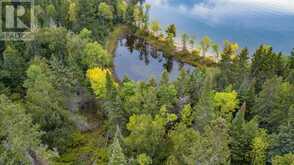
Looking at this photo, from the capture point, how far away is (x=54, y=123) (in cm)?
5684

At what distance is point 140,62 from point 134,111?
4146 centimetres

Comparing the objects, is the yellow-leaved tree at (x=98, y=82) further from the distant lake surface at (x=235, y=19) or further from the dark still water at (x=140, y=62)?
the distant lake surface at (x=235, y=19)

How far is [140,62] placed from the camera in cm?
9806

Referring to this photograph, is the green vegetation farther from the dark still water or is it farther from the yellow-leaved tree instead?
the dark still water

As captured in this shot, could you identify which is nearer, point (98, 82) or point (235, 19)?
point (98, 82)

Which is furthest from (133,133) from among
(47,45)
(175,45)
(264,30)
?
(264,30)

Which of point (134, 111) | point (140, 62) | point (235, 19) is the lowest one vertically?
point (134, 111)

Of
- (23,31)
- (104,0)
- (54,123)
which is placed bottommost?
(54,123)

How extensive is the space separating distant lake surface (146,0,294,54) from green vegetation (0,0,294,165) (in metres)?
27.7

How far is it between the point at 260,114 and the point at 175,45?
46.9m

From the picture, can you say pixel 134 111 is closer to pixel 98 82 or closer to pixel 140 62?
pixel 98 82

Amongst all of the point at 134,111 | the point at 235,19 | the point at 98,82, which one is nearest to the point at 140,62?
the point at 98,82

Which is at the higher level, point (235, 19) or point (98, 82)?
point (235, 19)

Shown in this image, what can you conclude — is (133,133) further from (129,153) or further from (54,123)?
(54,123)
